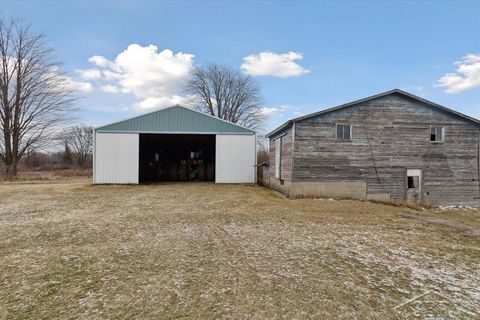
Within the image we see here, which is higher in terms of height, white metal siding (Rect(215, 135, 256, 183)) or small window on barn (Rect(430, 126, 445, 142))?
small window on barn (Rect(430, 126, 445, 142))


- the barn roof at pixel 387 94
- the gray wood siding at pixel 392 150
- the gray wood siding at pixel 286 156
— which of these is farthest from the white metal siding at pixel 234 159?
the gray wood siding at pixel 392 150

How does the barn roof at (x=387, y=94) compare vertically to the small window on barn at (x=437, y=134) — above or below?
above

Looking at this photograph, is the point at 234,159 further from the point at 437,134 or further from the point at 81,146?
the point at 81,146

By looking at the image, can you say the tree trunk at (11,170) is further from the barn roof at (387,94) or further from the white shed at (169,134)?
the barn roof at (387,94)

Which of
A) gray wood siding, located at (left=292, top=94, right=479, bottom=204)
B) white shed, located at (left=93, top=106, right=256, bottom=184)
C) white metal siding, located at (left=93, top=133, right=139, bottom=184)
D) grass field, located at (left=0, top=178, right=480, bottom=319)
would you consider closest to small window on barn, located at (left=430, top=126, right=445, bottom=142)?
gray wood siding, located at (left=292, top=94, right=479, bottom=204)

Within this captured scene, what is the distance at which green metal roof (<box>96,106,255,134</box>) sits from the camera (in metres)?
17.8

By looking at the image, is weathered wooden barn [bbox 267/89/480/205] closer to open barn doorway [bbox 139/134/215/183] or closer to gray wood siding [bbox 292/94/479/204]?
gray wood siding [bbox 292/94/479/204]

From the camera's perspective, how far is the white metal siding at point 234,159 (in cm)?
1844

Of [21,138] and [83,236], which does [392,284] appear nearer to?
[83,236]

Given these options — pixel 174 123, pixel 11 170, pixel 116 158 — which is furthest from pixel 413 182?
pixel 11 170

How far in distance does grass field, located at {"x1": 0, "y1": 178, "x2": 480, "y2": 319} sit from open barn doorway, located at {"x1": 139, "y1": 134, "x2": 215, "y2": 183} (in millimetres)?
14978

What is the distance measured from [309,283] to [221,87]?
44169 millimetres

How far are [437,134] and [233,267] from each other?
1324 centimetres

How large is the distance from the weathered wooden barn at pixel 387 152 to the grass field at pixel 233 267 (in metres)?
Result: 4.50
